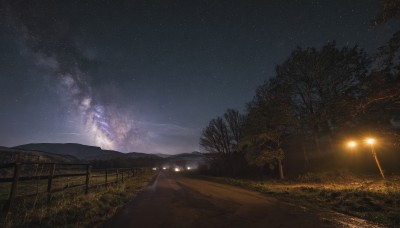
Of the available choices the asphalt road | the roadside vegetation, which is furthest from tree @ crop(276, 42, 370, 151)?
the asphalt road

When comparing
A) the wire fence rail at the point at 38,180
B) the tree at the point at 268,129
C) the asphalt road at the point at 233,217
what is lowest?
the asphalt road at the point at 233,217

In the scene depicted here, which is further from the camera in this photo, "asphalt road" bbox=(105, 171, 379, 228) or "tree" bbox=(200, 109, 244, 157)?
"tree" bbox=(200, 109, 244, 157)

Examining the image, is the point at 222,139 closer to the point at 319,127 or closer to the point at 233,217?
the point at 319,127

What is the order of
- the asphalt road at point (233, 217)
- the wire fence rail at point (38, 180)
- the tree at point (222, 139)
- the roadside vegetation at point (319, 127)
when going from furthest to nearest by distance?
the tree at point (222, 139) < the roadside vegetation at point (319, 127) < the wire fence rail at point (38, 180) < the asphalt road at point (233, 217)

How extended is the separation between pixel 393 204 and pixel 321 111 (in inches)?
490

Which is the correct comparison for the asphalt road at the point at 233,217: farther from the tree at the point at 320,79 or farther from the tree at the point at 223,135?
the tree at the point at 223,135

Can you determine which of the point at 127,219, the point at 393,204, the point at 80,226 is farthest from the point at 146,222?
the point at 393,204

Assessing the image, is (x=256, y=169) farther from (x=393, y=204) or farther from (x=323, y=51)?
(x=393, y=204)

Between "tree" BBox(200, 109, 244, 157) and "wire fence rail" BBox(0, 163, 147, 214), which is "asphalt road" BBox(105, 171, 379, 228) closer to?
"wire fence rail" BBox(0, 163, 147, 214)

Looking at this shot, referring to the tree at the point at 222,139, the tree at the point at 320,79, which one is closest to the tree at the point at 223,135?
the tree at the point at 222,139

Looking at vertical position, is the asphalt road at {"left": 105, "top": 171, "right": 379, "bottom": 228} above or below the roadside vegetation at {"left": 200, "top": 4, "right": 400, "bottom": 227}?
below

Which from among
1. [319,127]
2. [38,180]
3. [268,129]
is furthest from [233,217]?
[319,127]

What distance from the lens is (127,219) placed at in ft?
22.8

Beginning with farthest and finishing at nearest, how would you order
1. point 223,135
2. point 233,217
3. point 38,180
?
1. point 223,135
2. point 38,180
3. point 233,217
